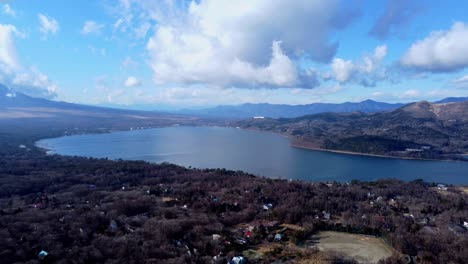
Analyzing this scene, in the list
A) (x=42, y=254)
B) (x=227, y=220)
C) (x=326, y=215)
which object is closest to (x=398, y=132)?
(x=326, y=215)

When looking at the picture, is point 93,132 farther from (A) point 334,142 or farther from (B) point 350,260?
(B) point 350,260

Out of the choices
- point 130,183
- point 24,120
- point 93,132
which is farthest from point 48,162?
point 24,120

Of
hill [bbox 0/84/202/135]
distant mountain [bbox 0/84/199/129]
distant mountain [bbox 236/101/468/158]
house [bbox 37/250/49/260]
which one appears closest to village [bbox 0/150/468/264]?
house [bbox 37/250/49/260]

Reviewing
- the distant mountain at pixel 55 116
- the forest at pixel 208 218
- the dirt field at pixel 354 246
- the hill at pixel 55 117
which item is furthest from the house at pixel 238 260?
the distant mountain at pixel 55 116

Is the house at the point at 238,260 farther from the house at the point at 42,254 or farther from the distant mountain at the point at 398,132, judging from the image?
the distant mountain at the point at 398,132

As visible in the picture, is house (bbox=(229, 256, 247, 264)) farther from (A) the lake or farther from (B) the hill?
(B) the hill

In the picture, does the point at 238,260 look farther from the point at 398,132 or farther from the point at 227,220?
the point at 398,132
